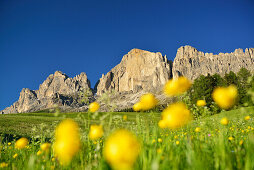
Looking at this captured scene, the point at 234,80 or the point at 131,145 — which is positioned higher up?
the point at 234,80

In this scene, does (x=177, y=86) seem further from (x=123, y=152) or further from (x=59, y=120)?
(x=59, y=120)

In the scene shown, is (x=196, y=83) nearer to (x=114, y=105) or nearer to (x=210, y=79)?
(x=210, y=79)

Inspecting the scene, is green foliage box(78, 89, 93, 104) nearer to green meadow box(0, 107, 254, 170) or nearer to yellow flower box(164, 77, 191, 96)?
green meadow box(0, 107, 254, 170)

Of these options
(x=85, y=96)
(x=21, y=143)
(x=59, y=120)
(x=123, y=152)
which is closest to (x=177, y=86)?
(x=123, y=152)

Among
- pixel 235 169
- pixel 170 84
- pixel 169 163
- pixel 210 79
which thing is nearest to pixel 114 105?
pixel 170 84

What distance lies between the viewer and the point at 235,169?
5.74 ft

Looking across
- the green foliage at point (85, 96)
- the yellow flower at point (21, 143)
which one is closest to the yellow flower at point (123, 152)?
the green foliage at point (85, 96)

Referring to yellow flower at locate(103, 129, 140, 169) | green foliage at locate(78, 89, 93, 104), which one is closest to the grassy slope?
green foliage at locate(78, 89, 93, 104)

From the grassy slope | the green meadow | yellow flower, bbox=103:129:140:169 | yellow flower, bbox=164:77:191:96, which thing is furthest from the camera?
the grassy slope

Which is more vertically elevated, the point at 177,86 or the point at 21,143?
the point at 177,86

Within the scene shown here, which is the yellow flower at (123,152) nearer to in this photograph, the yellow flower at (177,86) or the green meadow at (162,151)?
the green meadow at (162,151)

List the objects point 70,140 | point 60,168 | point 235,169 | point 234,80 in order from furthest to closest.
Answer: point 234,80
point 60,168
point 235,169
point 70,140

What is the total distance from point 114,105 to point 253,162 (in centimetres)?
148

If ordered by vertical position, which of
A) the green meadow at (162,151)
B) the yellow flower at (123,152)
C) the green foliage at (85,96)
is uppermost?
the green foliage at (85,96)
